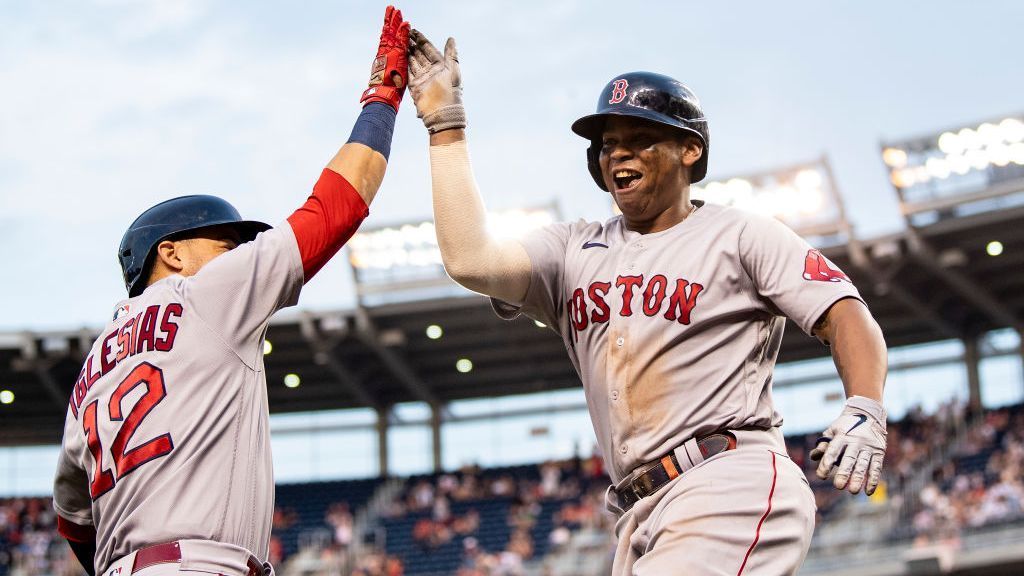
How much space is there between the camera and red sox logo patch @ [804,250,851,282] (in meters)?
3.75

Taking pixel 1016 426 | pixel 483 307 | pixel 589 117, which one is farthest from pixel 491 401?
pixel 589 117

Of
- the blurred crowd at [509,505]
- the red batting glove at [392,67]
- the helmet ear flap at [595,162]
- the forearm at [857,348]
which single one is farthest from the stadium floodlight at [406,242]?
the forearm at [857,348]

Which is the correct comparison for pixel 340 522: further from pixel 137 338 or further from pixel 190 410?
pixel 190 410

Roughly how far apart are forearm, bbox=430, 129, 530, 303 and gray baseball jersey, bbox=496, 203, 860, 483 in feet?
0.34

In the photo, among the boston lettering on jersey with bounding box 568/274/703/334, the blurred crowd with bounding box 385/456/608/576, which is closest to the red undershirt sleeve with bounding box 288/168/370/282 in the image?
the boston lettering on jersey with bounding box 568/274/703/334

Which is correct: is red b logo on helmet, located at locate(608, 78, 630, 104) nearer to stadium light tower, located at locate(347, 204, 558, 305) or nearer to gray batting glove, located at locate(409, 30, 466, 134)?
gray batting glove, located at locate(409, 30, 466, 134)

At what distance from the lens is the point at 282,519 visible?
2909 centimetres

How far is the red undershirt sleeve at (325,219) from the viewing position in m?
3.84

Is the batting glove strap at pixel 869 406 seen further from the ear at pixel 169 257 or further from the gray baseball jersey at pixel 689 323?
the ear at pixel 169 257

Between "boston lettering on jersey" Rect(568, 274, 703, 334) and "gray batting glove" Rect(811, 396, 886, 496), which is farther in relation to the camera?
"boston lettering on jersey" Rect(568, 274, 703, 334)

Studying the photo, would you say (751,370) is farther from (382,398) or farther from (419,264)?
(382,398)

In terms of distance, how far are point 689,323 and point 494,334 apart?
25553mm

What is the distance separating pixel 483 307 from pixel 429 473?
236 inches

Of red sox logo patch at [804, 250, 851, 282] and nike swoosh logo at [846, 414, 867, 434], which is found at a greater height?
red sox logo patch at [804, 250, 851, 282]
